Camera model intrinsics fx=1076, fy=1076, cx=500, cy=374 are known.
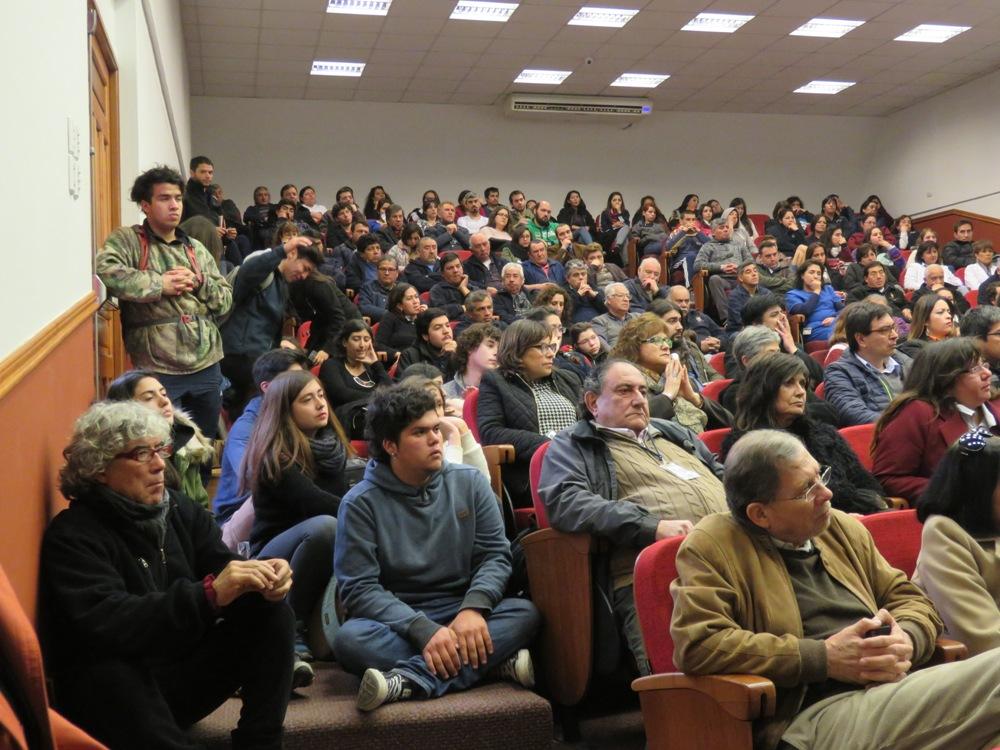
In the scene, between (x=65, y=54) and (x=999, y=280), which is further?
(x=999, y=280)

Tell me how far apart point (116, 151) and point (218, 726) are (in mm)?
3222

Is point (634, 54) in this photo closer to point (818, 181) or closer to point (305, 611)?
point (818, 181)

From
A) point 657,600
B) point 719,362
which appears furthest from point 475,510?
point 719,362

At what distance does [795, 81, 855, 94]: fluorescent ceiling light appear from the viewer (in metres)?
12.3

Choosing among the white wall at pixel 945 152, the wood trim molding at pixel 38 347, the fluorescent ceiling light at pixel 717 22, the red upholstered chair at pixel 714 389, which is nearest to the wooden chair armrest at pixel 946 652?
the wood trim molding at pixel 38 347

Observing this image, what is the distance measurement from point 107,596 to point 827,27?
9.78 m

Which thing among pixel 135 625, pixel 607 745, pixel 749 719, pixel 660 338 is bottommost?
pixel 607 745

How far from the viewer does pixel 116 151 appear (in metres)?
4.70

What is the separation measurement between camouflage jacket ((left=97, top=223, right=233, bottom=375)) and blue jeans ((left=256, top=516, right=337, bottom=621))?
1095 mm

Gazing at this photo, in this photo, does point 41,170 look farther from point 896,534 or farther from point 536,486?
point 896,534

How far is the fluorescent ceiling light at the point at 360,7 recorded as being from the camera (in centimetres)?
924

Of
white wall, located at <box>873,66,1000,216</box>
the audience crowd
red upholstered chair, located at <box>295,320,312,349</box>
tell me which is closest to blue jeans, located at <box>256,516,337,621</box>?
the audience crowd

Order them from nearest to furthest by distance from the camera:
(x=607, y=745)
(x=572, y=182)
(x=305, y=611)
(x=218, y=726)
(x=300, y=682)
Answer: (x=218, y=726) < (x=300, y=682) < (x=607, y=745) < (x=305, y=611) < (x=572, y=182)

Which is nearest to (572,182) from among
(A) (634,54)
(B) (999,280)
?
(A) (634,54)
